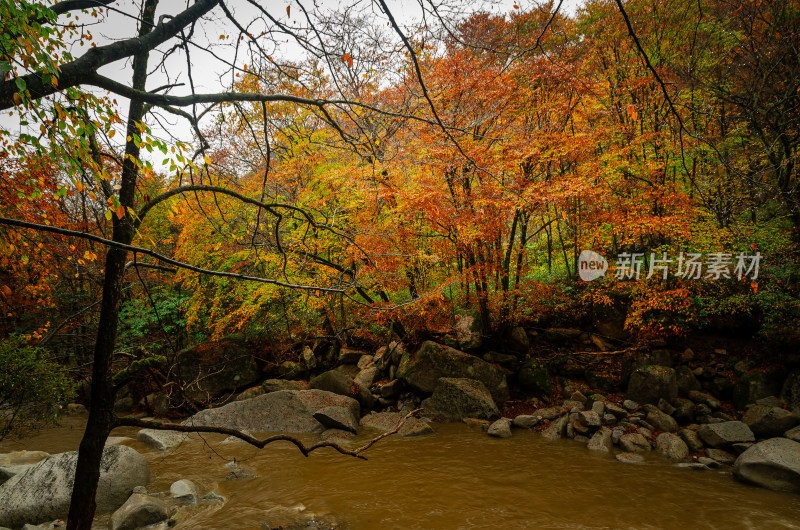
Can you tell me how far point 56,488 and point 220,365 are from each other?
18.3 ft

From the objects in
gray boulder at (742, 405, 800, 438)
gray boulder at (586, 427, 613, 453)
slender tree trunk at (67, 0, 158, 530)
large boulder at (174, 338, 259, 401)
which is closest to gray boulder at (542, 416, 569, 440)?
gray boulder at (586, 427, 613, 453)

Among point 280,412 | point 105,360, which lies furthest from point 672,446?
point 105,360

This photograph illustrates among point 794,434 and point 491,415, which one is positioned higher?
point 794,434

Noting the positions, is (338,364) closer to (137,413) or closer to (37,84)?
(137,413)

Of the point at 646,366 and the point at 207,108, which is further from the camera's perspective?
the point at 646,366

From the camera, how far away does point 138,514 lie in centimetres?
477

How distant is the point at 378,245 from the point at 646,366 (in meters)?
6.64

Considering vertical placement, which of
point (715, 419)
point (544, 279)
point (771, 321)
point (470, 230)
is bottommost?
point (715, 419)

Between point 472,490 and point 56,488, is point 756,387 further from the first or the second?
point 56,488

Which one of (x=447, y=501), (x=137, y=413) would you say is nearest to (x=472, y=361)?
(x=447, y=501)

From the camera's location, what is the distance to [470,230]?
7711mm

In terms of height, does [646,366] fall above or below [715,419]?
above

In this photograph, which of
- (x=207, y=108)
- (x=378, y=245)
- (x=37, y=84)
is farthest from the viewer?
(x=378, y=245)

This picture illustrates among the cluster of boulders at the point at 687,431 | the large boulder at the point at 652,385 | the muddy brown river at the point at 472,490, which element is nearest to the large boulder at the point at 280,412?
the muddy brown river at the point at 472,490
